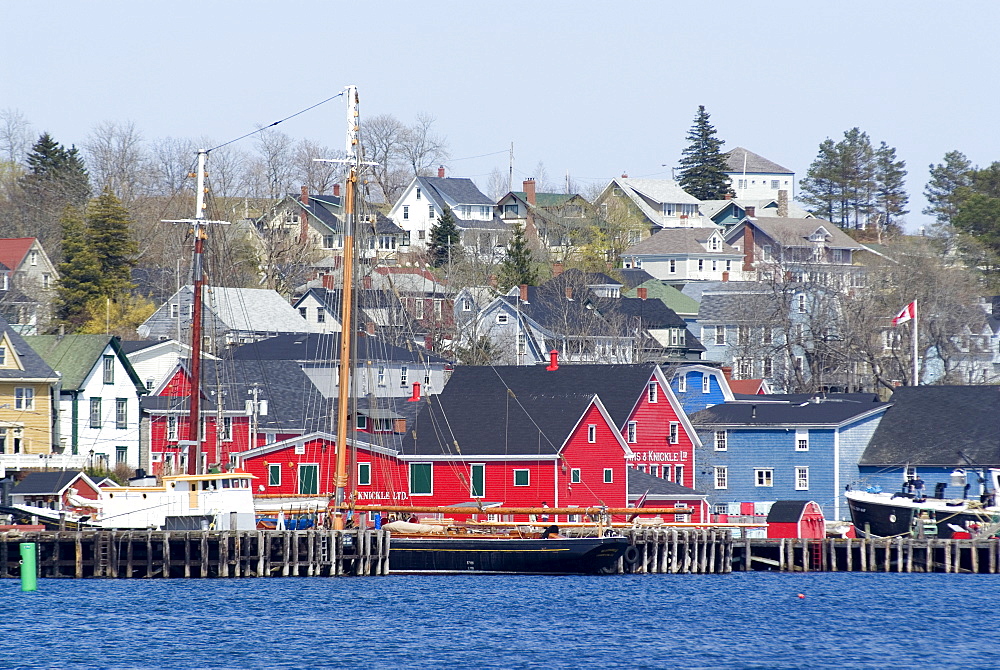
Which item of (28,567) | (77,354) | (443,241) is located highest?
(443,241)

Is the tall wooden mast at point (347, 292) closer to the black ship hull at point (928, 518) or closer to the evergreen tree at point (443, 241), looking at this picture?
the black ship hull at point (928, 518)

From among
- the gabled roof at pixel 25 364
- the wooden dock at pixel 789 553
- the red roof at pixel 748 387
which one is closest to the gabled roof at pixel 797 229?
the red roof at pixel 748 387

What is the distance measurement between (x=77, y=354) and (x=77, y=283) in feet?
79.8

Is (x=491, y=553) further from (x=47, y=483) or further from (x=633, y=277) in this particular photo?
(x=633, y=277)

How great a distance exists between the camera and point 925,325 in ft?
366

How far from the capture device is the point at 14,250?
397 ft

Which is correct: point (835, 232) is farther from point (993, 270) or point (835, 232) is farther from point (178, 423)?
point (178, 423)

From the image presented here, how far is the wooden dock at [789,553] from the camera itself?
209 feet

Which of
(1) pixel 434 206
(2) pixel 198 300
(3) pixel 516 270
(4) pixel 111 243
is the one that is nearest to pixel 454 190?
(1) pixel 434 206

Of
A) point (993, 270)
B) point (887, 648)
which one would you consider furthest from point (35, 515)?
point (993, 270)

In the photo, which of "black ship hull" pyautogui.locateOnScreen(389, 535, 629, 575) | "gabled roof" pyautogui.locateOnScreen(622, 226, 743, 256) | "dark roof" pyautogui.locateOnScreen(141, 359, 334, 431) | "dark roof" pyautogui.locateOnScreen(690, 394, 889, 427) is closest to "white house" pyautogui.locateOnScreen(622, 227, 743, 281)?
"gabled roof" pyautogui.locateOnScreen(622, 226, 743, 256)

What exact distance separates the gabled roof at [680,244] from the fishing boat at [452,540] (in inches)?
3644

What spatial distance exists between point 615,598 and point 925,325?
61.6 m

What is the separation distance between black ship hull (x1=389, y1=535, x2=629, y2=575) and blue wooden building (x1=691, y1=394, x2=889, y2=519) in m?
21.5
